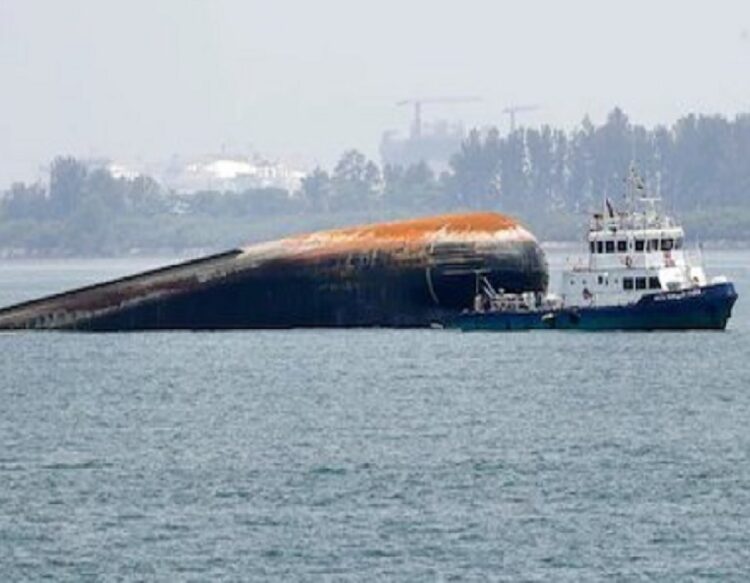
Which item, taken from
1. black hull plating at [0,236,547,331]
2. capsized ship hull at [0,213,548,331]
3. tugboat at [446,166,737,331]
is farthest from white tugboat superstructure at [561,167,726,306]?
capsized ship hull at [0,213,548,331]

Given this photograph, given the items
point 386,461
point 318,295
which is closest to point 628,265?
point 318,295

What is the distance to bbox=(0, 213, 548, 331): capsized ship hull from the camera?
132000 millimetres

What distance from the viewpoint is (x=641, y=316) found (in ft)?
414

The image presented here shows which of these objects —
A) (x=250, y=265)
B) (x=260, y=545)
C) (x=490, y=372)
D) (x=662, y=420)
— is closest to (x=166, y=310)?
(x=250, y=265)

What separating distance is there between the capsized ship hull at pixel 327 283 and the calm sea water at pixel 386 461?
16.9ft

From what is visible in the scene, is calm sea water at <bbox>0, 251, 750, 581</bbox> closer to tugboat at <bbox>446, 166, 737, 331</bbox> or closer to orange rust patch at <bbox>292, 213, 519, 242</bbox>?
tugboat at <bbox>446, 166, 737, 331</bbox>

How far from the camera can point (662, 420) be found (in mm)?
93812

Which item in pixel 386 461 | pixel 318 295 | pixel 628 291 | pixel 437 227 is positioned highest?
pixel 437 227

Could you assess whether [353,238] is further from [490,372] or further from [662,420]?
[662,420]

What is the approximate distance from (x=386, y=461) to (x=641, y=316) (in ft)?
143

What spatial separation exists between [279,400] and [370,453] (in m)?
17.8

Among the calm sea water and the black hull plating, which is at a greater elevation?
the black hull plating

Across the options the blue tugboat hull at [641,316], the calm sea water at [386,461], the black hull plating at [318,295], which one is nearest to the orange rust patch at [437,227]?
the black hull plating at [318,295]

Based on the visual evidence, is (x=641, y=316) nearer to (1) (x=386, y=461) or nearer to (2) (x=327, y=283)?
(2) (x=327, y=283)
